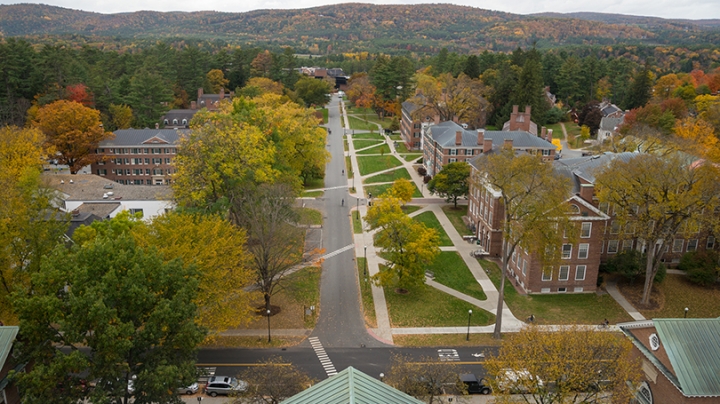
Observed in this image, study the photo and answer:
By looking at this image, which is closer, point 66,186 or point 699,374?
point 699,374

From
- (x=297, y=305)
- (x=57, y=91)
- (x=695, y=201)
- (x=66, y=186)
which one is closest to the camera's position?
(x=695, y=201)

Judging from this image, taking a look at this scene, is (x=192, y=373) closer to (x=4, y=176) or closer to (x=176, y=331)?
(x=176, y=331)

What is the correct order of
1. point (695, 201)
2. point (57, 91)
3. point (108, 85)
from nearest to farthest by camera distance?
point (695, 201) → point (57, 91) → point (108, 85)

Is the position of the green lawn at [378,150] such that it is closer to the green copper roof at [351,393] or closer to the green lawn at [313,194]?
the green lawn at [313,194]

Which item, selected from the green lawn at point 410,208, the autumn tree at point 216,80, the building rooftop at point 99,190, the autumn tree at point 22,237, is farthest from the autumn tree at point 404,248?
the autumn tree at point 216,80

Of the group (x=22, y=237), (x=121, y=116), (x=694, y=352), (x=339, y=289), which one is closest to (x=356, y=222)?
(x=339, y=289)

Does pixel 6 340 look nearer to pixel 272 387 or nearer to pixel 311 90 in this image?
pixel 272 387

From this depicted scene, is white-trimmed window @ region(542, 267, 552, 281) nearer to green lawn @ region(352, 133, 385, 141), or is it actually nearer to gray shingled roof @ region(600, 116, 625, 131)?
gray shingled roof @ region(600, 116, 625, 131)

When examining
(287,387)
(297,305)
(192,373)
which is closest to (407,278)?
(297,305)
